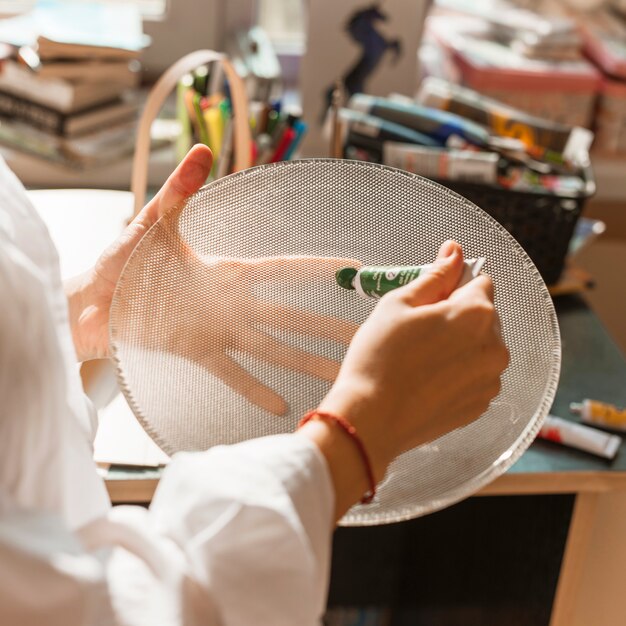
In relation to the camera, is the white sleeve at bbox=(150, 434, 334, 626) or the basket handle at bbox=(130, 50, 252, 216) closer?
the white sleeve at bbox=(150, 434, 334, 626)

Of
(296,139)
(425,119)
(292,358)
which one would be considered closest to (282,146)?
(296,139)

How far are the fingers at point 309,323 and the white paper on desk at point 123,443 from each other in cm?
23

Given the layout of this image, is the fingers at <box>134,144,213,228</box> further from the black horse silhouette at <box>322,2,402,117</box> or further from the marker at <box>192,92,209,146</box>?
the black horse silhouette at <box>322,2,402,117</box>

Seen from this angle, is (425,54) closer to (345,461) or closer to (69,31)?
(69,31)

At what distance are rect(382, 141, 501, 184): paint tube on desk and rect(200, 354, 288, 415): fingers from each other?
1.77ft

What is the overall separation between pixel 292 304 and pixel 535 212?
53 cm

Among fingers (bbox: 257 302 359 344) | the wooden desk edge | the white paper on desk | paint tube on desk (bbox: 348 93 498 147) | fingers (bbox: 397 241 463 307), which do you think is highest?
fingers (bbox: 397 241 463 307)

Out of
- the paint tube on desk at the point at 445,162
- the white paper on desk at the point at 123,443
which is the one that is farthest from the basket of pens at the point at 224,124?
the white paper on desk at the point at 123,443

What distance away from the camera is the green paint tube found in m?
0.56

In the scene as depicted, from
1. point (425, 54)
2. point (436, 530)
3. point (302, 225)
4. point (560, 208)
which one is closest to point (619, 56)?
point (425, 54)

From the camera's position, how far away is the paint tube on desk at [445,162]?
42.4 inches

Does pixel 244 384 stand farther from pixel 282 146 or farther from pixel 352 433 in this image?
pixel 282 146

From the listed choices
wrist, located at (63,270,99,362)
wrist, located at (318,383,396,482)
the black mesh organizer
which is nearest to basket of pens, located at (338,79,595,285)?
the black mesh organizer

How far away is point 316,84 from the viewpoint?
4.45 feet
